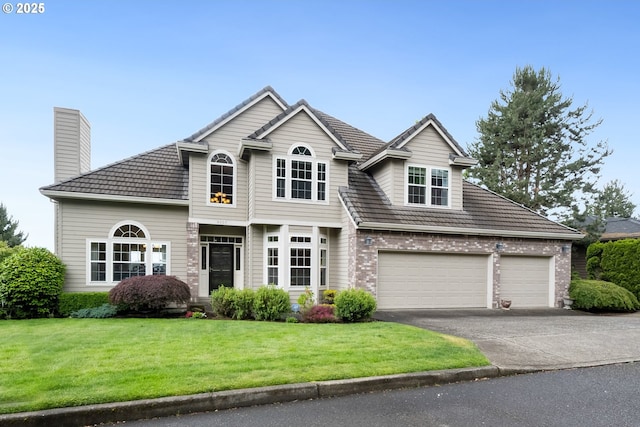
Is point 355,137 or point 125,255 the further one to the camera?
point 355,137

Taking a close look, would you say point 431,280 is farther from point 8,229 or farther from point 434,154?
point 8,229

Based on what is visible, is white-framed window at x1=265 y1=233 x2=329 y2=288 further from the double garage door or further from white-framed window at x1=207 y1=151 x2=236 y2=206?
the double garage door

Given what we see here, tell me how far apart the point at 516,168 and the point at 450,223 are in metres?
13.7

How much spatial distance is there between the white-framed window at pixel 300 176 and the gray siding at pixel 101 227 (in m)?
3.70

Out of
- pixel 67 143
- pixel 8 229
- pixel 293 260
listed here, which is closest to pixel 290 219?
pixel 293 260

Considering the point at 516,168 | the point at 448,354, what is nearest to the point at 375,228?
the point at 448,354

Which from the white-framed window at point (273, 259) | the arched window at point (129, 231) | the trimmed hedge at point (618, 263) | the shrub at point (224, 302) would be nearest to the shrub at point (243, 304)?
the shrub at point (224, 302)

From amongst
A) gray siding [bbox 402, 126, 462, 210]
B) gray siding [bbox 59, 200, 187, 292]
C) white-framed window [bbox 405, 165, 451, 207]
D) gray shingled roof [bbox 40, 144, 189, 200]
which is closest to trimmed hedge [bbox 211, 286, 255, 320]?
gray siding [bbox 59, 200, 187, 292]

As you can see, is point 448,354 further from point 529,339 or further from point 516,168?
point 516,168

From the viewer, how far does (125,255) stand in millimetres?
13117

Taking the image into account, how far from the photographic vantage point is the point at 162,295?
11.2m

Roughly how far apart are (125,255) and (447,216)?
11.7 m

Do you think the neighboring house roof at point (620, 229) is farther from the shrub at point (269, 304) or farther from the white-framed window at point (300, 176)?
the shrub at point (269, 304)

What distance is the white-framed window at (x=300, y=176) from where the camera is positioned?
13.5 m
